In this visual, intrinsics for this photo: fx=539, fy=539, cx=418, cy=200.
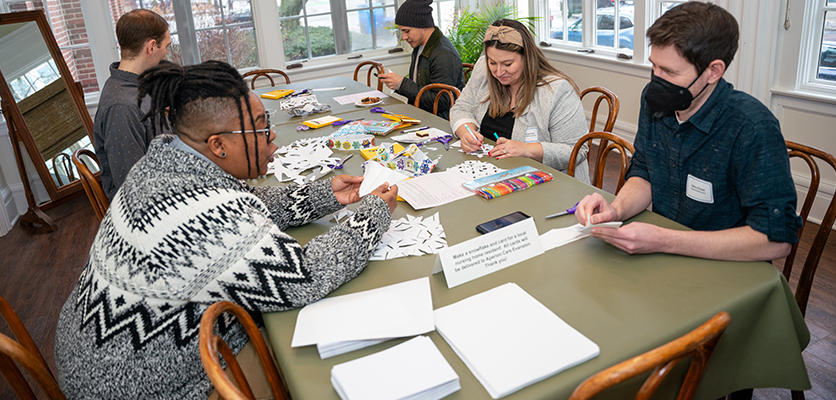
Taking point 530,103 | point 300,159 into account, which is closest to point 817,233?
point 530,103

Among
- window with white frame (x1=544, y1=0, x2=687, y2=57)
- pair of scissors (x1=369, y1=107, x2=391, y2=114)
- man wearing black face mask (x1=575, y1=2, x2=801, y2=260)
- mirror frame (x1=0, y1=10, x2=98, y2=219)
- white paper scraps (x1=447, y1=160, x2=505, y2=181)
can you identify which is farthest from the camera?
window with white frame (x1=544, y1=0, x2=687, y2=57)

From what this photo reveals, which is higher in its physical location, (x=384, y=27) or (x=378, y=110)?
(x=384, y=27)

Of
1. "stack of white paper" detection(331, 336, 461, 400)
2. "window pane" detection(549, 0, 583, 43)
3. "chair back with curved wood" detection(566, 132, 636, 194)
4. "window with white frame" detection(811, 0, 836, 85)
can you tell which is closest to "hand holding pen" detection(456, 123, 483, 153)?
"chair back with curved wood" detection(566, 132, 636, 194)

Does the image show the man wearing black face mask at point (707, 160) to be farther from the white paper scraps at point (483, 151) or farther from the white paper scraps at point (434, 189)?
the white paper scraps at point (483, 151)

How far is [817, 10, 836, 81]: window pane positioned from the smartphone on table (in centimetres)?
249

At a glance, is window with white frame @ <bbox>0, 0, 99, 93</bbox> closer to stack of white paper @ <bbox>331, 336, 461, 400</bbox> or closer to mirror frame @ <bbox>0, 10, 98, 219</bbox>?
mirror frame @ <bbox>0, 10, 98, 219</bbox>

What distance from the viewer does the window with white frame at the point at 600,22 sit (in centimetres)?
407

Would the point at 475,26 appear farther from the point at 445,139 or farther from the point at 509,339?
the point at 509,339

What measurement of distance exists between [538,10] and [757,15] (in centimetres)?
241

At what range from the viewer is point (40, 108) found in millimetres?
4074

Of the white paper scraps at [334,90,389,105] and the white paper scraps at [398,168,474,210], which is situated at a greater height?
the white paper scraps at [334,90,389,105]

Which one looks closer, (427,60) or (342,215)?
(342,215)

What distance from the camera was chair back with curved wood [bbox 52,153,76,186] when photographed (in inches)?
165

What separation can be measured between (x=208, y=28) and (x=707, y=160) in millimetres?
4713
